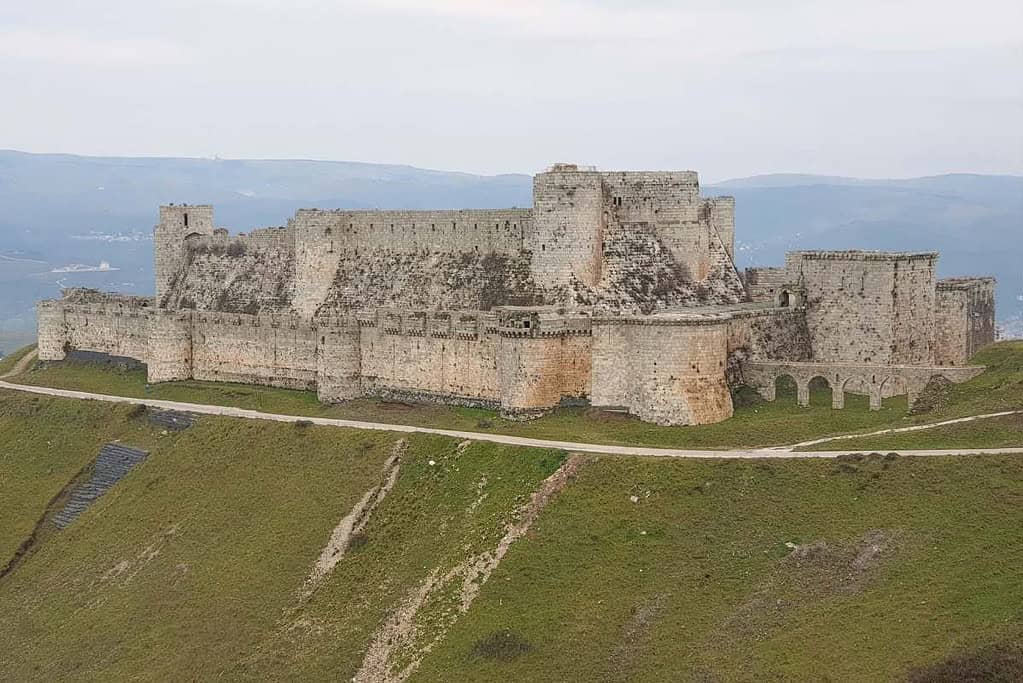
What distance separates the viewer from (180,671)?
160ft

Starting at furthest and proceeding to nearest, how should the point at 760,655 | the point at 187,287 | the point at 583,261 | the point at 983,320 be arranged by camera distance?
the point at 187,287 → the point at 983,320 → the point at 583,261 → the point at 760,655

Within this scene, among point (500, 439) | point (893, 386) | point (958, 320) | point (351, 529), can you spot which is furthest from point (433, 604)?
point (958, 320)

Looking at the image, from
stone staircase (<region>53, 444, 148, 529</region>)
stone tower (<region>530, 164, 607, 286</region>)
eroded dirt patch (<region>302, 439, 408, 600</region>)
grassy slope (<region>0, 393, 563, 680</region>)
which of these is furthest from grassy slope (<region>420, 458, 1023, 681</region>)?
stone staircase (<region>53, 444, 148, 529</region>)

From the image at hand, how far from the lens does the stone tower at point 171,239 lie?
305 ft

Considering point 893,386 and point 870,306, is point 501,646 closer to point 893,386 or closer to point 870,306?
point 893,386

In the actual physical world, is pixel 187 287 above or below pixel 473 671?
above

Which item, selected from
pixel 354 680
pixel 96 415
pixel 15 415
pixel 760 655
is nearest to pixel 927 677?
pixel 760 655

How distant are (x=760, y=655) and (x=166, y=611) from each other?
81.0 feet

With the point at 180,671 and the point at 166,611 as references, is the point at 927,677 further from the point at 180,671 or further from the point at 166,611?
the point at 166,611

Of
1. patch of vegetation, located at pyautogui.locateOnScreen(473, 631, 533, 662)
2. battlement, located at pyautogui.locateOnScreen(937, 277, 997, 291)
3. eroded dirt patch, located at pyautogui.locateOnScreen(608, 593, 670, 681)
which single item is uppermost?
battlement, located at pyautogui.locateOnScreen(937, 277, 997, 291)

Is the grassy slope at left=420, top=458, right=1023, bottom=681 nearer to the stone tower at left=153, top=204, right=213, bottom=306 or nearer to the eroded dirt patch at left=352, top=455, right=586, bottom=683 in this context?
the eroded dirt patch at left=352, top=455, right=586, bottom=683

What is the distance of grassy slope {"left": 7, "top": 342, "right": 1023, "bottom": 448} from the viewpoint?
56.8 metres

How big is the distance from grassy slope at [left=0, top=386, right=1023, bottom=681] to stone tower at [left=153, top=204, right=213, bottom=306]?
106 ft

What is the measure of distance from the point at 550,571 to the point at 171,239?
54322 millimetres
